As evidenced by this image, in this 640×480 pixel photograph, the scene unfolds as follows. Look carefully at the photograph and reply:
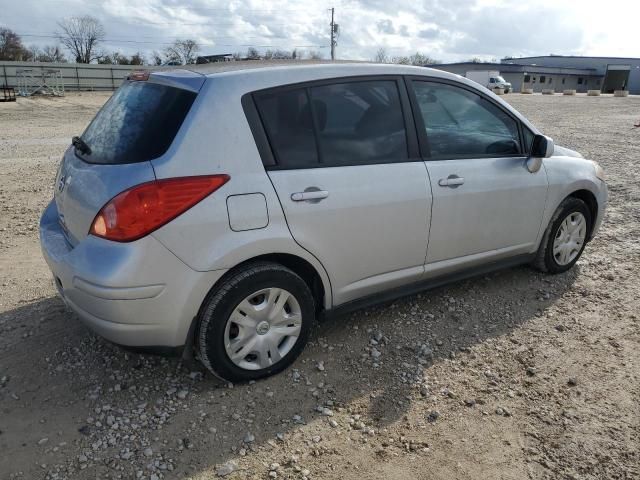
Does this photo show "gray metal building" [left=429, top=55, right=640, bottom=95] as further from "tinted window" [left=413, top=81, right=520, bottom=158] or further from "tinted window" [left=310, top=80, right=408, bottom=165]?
"tinted window" [left=310, top=80, right=408, bottom=165]

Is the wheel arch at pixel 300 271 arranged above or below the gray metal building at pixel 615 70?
below

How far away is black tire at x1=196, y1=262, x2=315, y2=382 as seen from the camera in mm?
2773

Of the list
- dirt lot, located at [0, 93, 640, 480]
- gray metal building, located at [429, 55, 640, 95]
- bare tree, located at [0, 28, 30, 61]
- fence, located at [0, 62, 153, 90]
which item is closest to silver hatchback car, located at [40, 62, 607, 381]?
dirt lot, located at [0, 93, 640, 480]

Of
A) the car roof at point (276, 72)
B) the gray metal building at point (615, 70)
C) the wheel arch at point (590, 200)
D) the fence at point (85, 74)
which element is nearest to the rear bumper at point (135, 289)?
the car roof at point (276, 72)

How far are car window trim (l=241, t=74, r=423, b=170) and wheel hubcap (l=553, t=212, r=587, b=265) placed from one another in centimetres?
182

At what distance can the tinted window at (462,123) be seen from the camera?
3.55 meters

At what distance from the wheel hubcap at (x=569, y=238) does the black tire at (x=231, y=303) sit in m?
A: 2.60

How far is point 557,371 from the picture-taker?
10.6 ft

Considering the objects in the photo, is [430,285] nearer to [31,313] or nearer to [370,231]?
[370,231]

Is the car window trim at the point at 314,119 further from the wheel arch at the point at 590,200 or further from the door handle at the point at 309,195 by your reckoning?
the wheel arch at the point at 590,200

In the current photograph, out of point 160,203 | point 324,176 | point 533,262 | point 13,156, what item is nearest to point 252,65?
point 324,176

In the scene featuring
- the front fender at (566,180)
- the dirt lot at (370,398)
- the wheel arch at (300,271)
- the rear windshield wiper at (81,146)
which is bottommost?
the dirt lot at (370,398)

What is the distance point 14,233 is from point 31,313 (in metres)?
2.11

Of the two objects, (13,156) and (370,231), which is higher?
(370,231)
